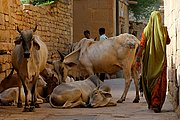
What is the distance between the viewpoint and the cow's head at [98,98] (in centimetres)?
943

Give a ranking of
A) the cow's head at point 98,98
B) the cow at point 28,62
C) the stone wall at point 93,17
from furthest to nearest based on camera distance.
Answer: the stone wall at point 93,17
the cow's head at point 98,98
the cow at point 28,62

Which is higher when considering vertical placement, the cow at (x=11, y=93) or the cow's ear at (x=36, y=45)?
the cow's ear at (x=36, y=45)

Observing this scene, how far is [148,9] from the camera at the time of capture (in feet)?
123

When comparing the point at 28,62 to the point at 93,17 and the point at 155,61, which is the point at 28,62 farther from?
the point at 93,17

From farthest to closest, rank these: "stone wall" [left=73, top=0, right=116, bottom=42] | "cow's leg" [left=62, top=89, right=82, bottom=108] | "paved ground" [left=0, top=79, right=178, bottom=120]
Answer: "stone wall" [left=73, top=0, right=116, bottom=42]
"cow's leg" [left=62, top=89, right=82, bottom=108]
"paved ground" [left=0, top=79, right=178, bottom=120]

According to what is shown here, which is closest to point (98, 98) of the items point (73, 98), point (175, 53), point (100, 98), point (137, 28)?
point (100, 98)

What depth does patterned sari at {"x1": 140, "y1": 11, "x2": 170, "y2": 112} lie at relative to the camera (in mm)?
8266

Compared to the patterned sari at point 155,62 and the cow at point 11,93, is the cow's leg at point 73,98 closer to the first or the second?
the cow at point 11,93

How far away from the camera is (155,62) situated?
843 cm

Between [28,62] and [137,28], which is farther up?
[137,28]

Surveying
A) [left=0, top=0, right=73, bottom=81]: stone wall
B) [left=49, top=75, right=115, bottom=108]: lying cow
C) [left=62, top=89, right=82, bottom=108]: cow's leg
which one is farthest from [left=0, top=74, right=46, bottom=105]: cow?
[left=62, top=89, right=82, bottom=108]: cow's leg

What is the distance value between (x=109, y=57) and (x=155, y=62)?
2.45 metres

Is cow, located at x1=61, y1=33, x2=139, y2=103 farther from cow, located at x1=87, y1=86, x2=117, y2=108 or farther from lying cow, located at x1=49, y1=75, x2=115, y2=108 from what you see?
lying cow, located at x1=49, y1=75, x2=115, y2=108

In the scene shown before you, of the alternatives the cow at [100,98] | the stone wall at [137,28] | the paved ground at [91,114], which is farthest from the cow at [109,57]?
the stone wall at [137,28]
